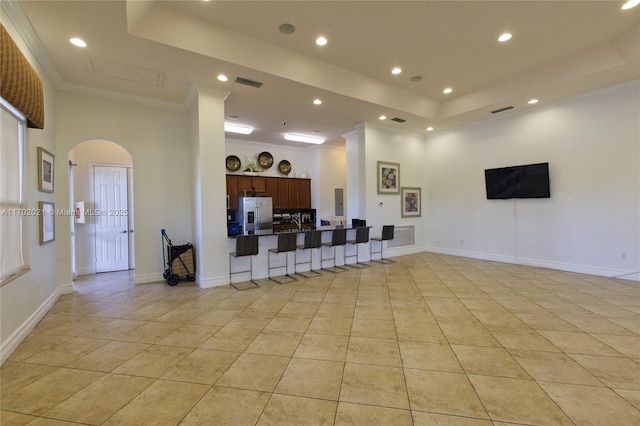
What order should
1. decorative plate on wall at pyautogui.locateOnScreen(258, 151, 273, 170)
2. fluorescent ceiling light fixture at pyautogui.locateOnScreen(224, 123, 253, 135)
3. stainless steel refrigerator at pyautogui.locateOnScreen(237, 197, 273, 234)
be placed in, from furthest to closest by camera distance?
decorative plate on wall at pyautogui.locateOnScreen(258, 151, 273, 170), fluorescent ceiling light fixture at pyautogui.locateOnScreen(224, 123, 253, 135), stainless steel refrigerator at pyautogui.locateOnScreen(237, 197, 273, 234)

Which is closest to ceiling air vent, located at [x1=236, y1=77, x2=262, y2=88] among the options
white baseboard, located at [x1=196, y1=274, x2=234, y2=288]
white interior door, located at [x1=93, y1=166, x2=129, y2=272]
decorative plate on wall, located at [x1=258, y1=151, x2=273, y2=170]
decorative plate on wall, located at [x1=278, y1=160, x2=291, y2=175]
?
white baseboard, located at [x1=196, y1=274, x2=234, y2=288]

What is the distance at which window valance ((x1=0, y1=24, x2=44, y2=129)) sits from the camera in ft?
7.53

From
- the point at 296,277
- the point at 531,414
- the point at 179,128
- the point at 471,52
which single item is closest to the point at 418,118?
the point at 471,52

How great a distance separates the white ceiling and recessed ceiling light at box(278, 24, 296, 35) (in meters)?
0.08

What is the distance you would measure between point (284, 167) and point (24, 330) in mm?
6766

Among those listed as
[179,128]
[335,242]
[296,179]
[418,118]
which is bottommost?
[335,242]

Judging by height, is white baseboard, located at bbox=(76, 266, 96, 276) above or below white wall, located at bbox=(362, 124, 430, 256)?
below

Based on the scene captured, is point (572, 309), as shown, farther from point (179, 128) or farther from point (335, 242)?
point (179, 128)

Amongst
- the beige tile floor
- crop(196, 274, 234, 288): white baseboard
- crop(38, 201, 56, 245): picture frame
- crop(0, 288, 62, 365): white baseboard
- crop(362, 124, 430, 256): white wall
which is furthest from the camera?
crop(362, 124, 430, 256): white wall

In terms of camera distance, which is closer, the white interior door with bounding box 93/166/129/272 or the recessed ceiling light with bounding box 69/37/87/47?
the recessed ceiling light with bounding box 69/37/87/47

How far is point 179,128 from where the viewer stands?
5277 mm

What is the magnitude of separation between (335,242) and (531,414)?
4176 millimetres

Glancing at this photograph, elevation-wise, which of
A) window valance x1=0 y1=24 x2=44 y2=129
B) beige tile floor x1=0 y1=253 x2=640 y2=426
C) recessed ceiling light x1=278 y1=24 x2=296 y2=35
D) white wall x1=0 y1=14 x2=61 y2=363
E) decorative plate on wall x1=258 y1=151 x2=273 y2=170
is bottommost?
beige tile floor x1=0 y1=253 x2=640 y2=426

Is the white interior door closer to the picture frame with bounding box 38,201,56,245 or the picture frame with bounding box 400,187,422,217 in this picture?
the picture frame with bounding box 38,201,56,245
